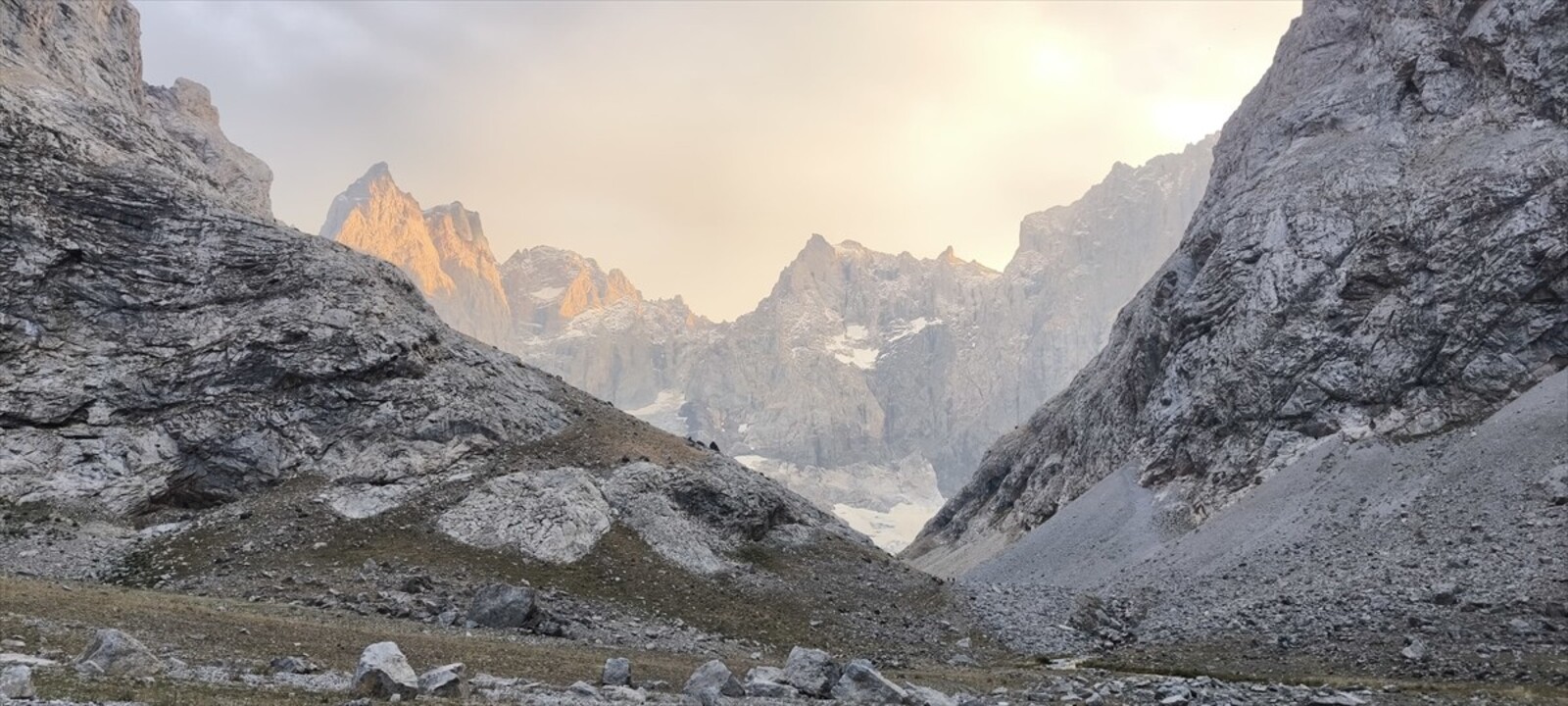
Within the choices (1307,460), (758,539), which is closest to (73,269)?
(758,539)

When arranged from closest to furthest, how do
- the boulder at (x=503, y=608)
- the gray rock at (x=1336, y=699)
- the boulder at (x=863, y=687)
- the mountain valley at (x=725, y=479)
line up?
the boulder at (x=863, y=687) → the gray rock at (x=1336, y=699) → the mountain valley at (x=725, y=479) → the boulder at (x=503, y=608)

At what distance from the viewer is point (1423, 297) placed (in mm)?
87688

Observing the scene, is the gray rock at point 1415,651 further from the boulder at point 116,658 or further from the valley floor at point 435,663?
the boulder at point 116,658

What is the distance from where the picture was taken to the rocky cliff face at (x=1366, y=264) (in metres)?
82.6

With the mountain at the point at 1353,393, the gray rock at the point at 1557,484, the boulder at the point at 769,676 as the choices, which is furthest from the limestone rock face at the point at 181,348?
the gray rock at the point at 1557,484

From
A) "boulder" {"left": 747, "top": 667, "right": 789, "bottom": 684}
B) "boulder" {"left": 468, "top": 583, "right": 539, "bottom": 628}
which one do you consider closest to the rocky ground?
"boulder" {"left": 747, "top": 667, "right": 789, "bottom": 684}

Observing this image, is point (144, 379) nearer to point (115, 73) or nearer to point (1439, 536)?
point (115, 73)

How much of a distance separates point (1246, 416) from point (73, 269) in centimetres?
10536

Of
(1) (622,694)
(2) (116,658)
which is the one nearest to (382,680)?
(2) (116,658)

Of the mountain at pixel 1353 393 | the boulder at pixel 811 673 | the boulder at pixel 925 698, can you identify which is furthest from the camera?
the mountain at pixel 1353 393

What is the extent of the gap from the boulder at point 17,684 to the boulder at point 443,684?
7.59m

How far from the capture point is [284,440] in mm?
65750

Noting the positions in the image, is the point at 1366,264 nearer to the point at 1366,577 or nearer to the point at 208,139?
the point at 1366,577

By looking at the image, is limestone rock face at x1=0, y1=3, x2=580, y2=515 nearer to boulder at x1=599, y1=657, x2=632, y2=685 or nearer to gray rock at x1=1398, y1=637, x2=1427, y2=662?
boulder at x1=599, y1=657, x2=632, y2=685
